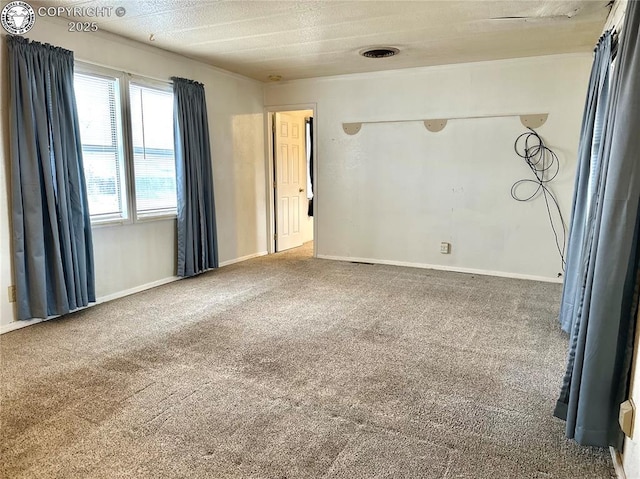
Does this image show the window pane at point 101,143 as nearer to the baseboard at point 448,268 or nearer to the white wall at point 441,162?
the white wall at point 441,162

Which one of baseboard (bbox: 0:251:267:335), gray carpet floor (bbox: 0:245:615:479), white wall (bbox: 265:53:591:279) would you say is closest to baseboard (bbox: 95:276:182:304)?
baseboard (bbox: 0:251:267:335)

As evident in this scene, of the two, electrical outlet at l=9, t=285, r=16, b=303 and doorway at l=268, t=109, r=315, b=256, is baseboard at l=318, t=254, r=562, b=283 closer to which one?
doorway at l=268, t=109, r=315, b=256

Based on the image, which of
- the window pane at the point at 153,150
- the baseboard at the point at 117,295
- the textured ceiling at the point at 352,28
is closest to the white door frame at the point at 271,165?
the baseboard at the point at 117,295

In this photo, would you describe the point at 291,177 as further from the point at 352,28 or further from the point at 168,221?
the point at 352,28

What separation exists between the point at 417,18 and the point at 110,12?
2452mm

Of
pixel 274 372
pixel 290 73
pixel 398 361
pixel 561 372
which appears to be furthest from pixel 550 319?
pixel 290 73

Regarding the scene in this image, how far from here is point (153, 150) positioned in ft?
14.9

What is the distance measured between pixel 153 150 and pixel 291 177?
2633 millimetres

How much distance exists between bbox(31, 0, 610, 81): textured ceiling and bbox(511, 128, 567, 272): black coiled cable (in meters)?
0.92

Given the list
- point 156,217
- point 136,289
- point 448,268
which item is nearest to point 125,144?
point 156,217

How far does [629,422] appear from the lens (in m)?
1.70

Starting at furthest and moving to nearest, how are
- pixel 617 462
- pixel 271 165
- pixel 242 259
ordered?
1. pixel 271 165
2. pixel 242 259
3. pixel 617 462

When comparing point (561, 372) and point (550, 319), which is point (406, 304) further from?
point (561, 372)

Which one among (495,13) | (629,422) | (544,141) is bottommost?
(629,422)
